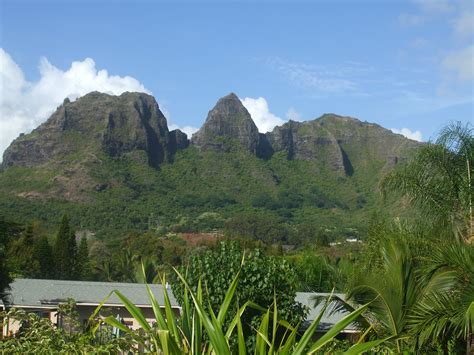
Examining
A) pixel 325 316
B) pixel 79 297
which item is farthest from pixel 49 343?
pixel 79 297

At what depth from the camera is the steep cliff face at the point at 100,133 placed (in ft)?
376

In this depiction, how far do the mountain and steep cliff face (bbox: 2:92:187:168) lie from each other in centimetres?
19

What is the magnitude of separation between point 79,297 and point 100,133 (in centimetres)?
9896

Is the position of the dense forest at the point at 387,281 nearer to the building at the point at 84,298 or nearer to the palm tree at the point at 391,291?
the palm tree at the point at 391,291

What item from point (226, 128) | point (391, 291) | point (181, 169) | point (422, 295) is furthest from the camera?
point (226, 128)

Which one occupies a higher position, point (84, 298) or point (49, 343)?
point (49, 343)

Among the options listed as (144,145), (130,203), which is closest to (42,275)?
(130,203)

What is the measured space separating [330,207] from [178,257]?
66.9 meters

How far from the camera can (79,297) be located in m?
21.8

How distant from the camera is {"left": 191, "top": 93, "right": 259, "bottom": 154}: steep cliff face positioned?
134m

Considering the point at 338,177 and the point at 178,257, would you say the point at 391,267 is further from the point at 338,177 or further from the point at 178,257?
the point at 338,177

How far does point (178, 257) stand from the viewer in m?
51.4

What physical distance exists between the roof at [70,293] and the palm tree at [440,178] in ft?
33.1

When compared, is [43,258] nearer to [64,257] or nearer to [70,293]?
[64,257]
